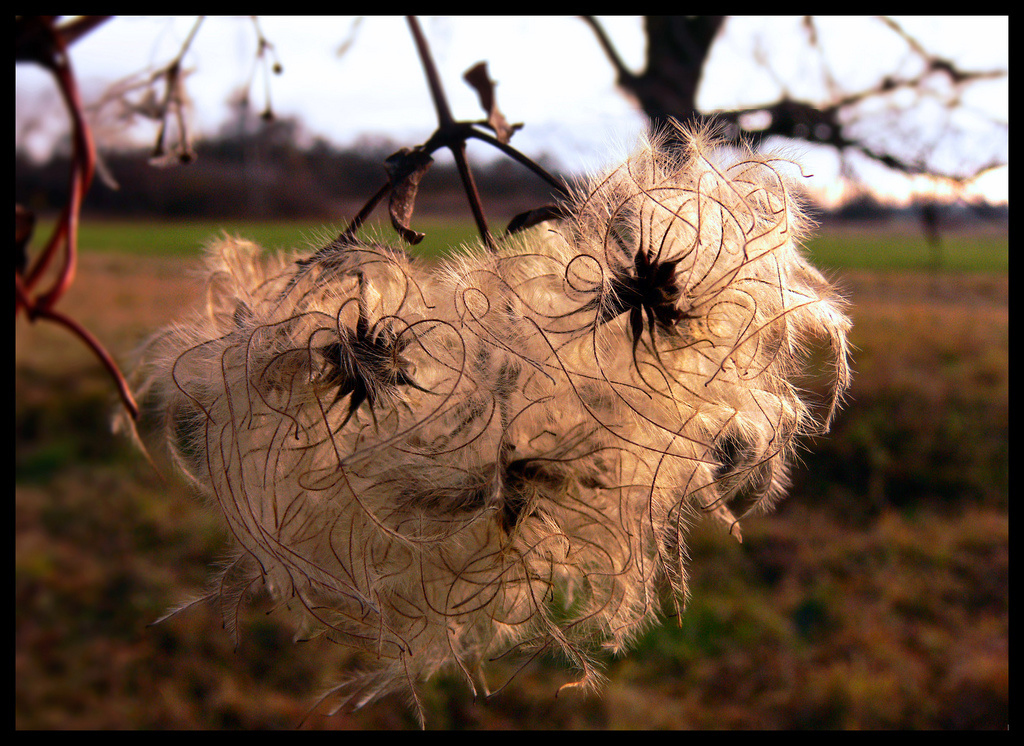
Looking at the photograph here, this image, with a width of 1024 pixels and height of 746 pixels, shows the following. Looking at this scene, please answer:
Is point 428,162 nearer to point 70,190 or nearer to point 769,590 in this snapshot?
point 70,190

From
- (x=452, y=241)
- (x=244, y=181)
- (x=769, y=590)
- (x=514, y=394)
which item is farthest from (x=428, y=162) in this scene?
(x=244, y=181)

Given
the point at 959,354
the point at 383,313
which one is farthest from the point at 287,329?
the point at 959,354

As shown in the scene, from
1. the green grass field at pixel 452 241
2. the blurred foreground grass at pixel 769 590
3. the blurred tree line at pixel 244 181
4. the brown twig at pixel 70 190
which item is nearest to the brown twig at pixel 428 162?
the green grass field at pixel 452 241

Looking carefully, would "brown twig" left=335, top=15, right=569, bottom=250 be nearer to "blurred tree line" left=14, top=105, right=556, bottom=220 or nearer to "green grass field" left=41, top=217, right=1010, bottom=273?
"green grass field" left=41, top=217, right=1010, bottom=273

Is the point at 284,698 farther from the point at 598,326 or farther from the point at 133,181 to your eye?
the point at 133,181
